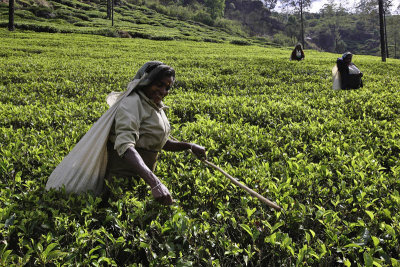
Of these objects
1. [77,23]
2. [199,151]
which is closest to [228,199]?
[199,151]

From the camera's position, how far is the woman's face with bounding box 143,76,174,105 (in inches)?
97.5

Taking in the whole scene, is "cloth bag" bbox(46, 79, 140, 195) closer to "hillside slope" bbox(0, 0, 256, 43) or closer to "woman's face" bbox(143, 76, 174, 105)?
"woman's face" bbox(143, 76, 174, 105)

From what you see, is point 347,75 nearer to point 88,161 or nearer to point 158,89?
point 158,89

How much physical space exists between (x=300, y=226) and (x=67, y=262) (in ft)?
6.18

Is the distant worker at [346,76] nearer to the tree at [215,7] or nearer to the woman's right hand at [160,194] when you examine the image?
the woman's right hand at [160,194]

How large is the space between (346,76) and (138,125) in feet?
27.8

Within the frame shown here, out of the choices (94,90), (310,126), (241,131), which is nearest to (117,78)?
(94,90)

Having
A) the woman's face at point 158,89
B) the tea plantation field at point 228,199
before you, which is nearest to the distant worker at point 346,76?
the tea plantation field at point 228,199

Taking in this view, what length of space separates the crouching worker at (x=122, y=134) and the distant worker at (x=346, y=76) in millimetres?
7781

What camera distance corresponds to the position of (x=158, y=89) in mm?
2504

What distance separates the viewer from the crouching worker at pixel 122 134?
2.25 m

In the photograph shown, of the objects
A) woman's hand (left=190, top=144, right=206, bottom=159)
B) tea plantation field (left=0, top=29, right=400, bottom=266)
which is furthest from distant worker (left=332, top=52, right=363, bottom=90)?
woman's hand (left=190, top=144, right=206, bottom=159)

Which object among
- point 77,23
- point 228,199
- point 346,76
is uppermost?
point 77,23

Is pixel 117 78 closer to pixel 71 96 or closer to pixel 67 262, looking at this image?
pixel 71 96
